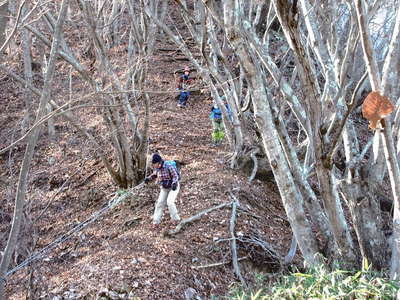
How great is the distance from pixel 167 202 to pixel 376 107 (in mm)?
4779

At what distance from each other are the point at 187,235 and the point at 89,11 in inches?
151

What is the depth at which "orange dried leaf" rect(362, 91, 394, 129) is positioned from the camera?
3.40 metres

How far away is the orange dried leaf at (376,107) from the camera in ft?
11.2

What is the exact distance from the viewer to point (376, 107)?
3.43 metres

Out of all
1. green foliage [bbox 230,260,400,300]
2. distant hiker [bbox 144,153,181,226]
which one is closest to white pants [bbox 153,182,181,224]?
distant hiker [bbox 144,153,181,226]

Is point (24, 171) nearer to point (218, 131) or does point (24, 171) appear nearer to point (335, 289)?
point (335, 289)

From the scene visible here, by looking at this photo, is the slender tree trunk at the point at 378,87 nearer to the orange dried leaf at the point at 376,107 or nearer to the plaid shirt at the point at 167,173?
the orange dried leaf at the point at 376,107

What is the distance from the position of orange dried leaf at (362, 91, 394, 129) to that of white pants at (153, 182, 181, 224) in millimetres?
4533

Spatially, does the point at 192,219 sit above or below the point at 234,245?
above

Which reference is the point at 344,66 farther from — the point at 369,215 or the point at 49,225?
the point at 49,225

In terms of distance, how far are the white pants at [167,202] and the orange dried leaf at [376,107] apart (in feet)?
14.9

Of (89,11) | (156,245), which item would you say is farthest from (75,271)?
(89,11)

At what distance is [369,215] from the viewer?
4961mm

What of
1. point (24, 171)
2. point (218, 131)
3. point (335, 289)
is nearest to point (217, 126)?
point (218, 131)
